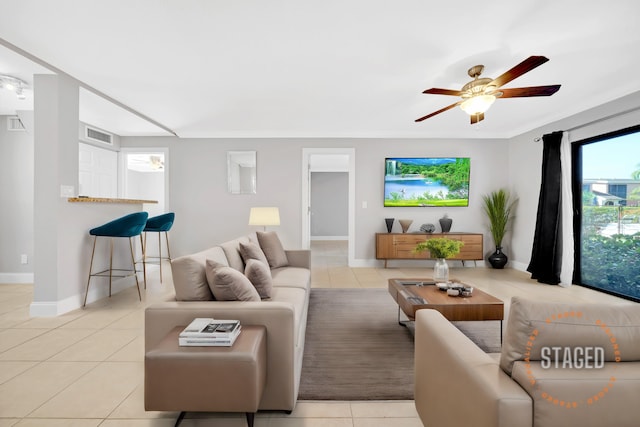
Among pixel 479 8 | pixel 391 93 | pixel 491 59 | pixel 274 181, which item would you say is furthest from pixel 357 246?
pixel 479 8

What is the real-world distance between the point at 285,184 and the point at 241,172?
0.87 meters

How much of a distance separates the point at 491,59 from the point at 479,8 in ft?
2.81

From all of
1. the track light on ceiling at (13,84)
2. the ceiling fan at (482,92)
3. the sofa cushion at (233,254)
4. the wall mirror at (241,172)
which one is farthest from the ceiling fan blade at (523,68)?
the track light on ceiling at (13,84)

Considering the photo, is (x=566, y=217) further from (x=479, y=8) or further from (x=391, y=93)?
(x=479, y=8)

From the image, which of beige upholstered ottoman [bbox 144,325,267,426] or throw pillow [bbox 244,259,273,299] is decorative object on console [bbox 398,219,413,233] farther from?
beige upholstered ottoman [bbox 144,325,267,426]

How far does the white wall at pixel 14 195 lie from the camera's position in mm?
4332

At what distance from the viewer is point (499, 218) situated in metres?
5.41

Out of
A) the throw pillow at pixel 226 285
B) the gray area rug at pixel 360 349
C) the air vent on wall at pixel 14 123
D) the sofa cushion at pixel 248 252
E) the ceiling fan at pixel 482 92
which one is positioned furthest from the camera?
the air vent on wall at pixel 14 123

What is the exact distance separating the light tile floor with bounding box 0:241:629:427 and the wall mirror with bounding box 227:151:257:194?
2431 mm

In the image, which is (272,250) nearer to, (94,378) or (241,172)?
(94,378)

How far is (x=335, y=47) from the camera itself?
8.72 feet

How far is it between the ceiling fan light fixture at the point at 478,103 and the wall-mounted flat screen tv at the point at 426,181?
102 inches

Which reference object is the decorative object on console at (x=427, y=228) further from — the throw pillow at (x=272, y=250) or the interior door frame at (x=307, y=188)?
the throw pillow at (x=272, y=250)

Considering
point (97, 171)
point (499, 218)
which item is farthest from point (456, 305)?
point (97, 171)
